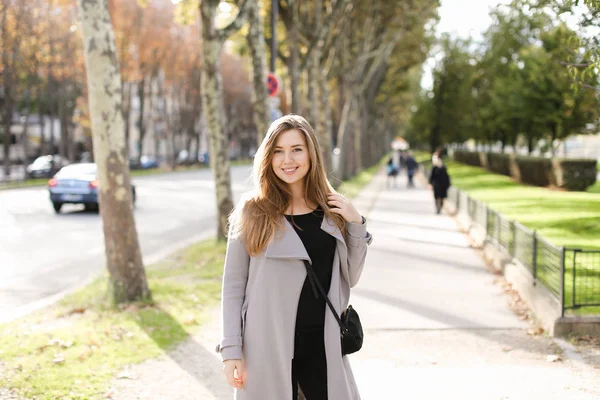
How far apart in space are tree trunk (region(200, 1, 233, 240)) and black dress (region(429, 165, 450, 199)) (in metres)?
8.62

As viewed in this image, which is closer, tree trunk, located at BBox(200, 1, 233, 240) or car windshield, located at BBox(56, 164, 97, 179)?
tree trunk, located at BBox(200, 1, 233, 240)

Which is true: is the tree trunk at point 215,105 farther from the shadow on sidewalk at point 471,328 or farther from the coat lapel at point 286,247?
the coat lapel at point 286,247

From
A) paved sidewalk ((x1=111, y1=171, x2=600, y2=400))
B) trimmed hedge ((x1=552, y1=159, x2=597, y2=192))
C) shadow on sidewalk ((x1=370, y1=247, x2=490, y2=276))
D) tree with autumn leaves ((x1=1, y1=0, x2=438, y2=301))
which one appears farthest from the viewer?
trimmed hedge ((x1=552, y1=159, x2=597, y2=192))

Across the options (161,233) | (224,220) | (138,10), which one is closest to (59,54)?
(138,10)

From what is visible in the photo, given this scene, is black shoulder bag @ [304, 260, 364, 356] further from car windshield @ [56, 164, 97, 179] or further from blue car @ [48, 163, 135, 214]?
car windshield @ [56, 164, 97, 179]

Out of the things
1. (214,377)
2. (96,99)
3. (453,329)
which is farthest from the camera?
(96,99)

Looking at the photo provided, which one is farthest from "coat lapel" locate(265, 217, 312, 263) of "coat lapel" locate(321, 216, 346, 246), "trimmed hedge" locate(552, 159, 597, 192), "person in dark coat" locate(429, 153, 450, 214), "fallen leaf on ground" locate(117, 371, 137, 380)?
"person in dark coat" locate(429, 153, 450, 214)

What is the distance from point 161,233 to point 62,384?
11226mm

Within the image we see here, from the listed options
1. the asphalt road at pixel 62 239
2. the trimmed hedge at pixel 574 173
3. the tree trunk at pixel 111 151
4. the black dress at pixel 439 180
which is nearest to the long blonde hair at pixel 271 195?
the asphalt road at pixel 62 239

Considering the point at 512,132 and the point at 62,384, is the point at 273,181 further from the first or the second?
the point at 512,132

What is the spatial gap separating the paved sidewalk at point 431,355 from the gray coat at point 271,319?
220 cm

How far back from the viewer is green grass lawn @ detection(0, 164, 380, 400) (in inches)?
213

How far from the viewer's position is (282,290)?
3119mm

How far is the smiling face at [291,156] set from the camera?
322cm
